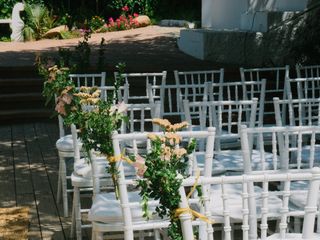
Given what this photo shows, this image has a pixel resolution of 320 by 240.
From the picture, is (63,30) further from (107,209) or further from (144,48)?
(107,209)

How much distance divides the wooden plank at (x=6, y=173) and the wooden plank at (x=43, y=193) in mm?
203

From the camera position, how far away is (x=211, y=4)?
1366cm

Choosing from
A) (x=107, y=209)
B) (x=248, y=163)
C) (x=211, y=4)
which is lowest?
(x=107, y=209)

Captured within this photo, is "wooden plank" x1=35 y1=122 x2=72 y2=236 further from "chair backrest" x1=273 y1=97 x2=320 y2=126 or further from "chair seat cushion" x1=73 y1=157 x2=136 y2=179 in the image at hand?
"chair backrest" x1=273 y1=97 x2=320 y2=126

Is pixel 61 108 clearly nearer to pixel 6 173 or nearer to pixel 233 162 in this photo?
pixel 233 162

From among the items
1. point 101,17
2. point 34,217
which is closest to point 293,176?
point 34,217

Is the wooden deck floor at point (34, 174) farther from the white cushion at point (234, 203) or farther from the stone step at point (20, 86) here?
the white cushion at point (234, 203)

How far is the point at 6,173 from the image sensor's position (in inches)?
263

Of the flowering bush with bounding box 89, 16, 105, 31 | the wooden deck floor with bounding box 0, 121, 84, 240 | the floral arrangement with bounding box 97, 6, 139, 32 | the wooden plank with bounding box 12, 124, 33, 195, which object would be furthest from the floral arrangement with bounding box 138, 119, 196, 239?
the floral arrangement with bounding box 97, 6, 139, 32

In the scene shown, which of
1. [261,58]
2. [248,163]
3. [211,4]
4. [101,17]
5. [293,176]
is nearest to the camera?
[293,176]

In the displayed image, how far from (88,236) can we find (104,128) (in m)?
1.21

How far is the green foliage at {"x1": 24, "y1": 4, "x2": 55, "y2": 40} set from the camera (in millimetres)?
16484

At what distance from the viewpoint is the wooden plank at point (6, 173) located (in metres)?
5.80

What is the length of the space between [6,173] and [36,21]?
10.6m
